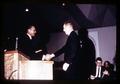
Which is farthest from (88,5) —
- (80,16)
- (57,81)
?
(57,81)

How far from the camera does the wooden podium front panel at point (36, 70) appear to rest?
2.76 m

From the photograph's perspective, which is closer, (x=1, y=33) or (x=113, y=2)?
(x=1, y=33)

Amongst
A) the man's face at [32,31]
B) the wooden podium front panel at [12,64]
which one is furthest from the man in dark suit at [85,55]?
the wooden podium front panel at [12,64]

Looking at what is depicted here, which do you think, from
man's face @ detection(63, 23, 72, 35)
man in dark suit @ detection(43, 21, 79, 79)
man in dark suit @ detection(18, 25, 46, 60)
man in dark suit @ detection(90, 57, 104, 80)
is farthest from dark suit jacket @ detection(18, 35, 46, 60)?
man in dark suit @ detection(90, 57, 104, 80)

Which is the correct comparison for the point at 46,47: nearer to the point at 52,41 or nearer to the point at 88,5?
the point at 52,41

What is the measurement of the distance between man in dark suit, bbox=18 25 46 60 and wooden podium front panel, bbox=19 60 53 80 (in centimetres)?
5

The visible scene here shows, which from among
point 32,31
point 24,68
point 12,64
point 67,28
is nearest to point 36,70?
point 24,68

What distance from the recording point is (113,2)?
2.91 m

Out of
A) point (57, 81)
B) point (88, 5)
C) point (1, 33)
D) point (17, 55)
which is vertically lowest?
point (57, 81)

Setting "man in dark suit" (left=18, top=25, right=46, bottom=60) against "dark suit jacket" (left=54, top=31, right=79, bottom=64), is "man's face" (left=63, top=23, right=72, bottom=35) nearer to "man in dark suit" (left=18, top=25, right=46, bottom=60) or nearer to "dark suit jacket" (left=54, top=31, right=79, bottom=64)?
"dark suit jacket" (left=54, top=31, right=79, bottom=64)

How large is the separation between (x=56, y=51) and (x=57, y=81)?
0.84 feet

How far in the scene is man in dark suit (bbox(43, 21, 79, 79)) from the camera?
281cm

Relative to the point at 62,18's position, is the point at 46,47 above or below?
below

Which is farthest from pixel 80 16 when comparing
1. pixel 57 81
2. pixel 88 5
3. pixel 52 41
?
pixel 57 81
